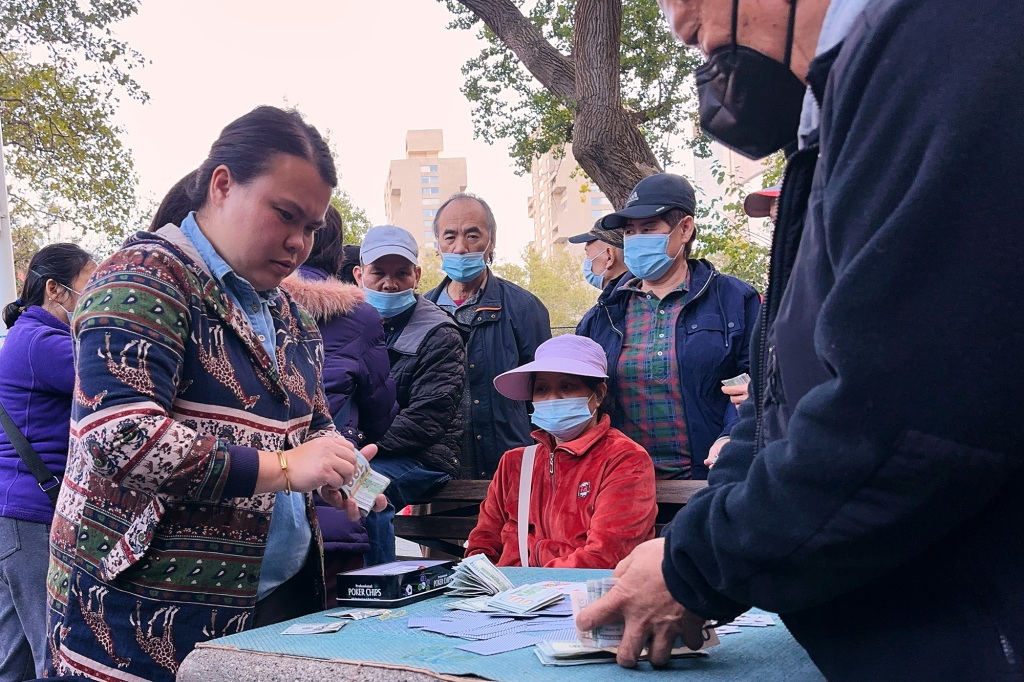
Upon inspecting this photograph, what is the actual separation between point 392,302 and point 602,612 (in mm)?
3508

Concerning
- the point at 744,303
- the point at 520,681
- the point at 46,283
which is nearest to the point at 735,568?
the point at 520,681

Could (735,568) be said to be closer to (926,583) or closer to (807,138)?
Answer: (926,583)

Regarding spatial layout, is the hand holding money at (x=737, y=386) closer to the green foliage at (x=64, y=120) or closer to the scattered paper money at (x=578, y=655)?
the scattered paper money at (x=578, y=655)

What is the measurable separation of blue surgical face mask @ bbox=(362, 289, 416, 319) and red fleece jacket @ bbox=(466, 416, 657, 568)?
4.03 ft

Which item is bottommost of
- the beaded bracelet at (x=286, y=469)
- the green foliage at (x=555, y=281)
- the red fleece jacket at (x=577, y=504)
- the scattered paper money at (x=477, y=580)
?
the green foliage at (x=555, y=281)

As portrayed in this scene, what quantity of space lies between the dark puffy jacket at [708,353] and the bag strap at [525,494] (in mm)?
552

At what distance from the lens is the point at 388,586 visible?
96.6 inches

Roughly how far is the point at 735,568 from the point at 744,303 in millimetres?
3276

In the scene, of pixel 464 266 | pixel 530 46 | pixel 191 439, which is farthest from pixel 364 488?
pixel 530 46

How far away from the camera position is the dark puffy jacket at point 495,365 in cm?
506

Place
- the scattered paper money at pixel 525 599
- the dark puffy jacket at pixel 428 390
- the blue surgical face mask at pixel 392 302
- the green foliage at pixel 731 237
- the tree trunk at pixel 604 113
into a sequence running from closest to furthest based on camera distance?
1. the scattered paper money at pixel 525 599
2. the dark puffy jacket at pixel 428 390
3. the blue surgical face mask at pixel 392 302
4. the tree trunk at pixel 604 113
5. the green foliage at pixel 731 237

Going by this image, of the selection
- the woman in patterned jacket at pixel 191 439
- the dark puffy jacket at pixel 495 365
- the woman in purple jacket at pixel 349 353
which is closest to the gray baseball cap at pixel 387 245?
the dark puffy jacket at pixel 495 365

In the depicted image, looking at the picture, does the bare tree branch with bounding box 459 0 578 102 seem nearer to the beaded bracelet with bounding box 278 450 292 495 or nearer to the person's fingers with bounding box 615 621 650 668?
the beaded bracelet with bounding box 278 450 292 495

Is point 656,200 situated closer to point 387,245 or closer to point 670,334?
point 670,334
